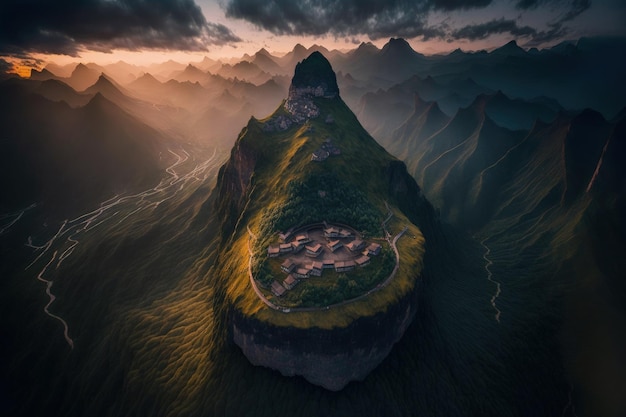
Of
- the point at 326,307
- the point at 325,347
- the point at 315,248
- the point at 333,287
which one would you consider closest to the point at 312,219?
the point at 315,248

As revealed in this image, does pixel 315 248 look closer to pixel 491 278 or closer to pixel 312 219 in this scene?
pixel 312 219

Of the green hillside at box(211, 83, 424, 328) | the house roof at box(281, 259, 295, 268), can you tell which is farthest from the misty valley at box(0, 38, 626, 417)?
the green hillside at box(211, 83, 424, 328)

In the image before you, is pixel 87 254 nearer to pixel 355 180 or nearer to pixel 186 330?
pixel 186 330

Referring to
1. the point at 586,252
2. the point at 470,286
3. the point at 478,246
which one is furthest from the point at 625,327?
the point at 478,246

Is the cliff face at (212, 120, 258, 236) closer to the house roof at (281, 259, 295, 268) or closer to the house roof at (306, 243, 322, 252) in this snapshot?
the house roof at (306, 243, 322, 252)

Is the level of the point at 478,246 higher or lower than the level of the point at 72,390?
higher

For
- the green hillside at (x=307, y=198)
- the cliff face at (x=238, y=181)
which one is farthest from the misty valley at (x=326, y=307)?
the cliff face at (x=238, y=181)

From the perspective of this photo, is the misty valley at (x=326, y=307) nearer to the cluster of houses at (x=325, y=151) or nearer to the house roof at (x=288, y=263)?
the house roof at (x=288, y=263)

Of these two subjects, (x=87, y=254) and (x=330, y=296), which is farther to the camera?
(x=87, y=254)
